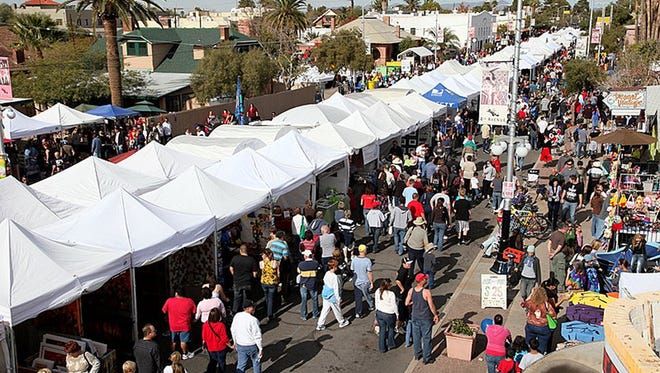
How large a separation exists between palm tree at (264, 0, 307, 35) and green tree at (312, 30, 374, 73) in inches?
339

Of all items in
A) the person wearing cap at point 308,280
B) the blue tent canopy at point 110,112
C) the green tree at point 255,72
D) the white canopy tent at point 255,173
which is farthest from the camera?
the green tree at point 255,72

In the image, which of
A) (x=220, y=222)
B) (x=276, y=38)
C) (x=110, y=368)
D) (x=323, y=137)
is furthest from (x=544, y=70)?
(x=110, y=368)

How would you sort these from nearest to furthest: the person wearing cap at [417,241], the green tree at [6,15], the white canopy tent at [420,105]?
the person wearing cap at [417,241] < the white canopy tent at [420,105] < the green tree at [6,15]

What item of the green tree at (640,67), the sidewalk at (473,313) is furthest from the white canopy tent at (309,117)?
the green tree at (640,67)

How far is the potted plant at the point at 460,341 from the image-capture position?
9.94m

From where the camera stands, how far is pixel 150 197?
12.2m

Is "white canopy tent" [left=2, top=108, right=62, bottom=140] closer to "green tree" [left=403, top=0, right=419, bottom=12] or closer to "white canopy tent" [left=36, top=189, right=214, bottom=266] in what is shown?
"white canopy tent" [left=36, top=189, right=214, bottom=266]

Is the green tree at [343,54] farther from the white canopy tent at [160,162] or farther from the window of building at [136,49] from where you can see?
the white canopy tent at [160,162]

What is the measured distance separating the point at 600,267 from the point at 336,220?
5617 millimetres

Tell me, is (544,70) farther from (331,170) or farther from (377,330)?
(377,330)

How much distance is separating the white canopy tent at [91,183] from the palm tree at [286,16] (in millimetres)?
39269

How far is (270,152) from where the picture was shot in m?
15.6

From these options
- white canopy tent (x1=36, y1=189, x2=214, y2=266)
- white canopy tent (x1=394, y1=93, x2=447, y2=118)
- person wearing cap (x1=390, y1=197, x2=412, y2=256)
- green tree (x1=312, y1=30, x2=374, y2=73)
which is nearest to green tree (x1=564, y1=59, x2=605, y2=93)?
white canopy tent (x1=394, y1=93, x2=447, y2=118)

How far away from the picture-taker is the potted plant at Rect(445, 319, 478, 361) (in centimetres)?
994
